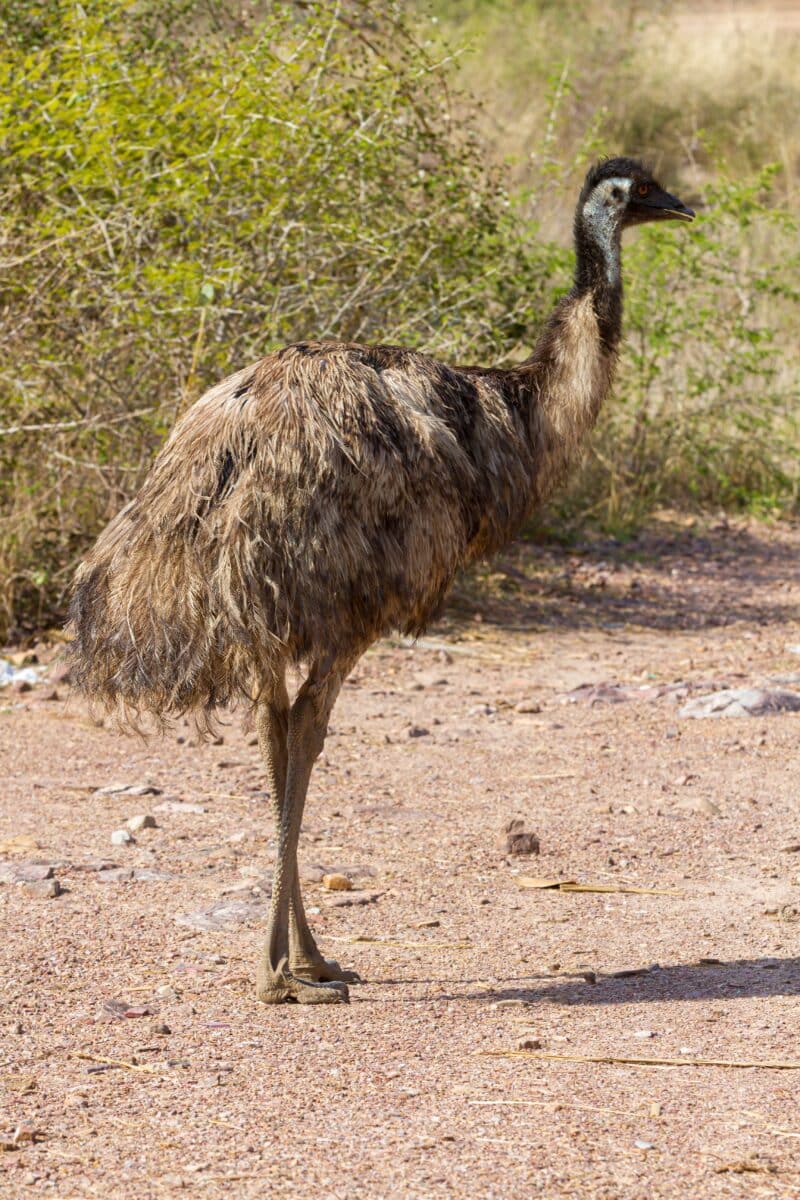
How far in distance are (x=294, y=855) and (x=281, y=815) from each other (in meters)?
0.10

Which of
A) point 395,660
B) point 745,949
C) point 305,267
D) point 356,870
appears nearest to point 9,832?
point 356,870

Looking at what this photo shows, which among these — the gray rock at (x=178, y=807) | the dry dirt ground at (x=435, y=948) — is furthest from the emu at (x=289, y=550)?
the gray rock at (x=178, y=807)

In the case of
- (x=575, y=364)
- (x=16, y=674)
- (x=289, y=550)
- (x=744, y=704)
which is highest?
(x=575, y=364)

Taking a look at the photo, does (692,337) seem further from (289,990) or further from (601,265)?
(289,990)

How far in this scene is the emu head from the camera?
468 centimetres

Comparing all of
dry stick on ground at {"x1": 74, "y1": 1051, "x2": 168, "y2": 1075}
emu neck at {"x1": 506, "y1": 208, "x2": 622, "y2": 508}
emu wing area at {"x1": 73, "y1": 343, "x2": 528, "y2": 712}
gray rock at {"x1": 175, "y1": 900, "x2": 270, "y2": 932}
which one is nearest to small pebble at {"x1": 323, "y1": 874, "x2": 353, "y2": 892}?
gray rock at {"x1": 175, "y1": 900, "x2": 270, "y2": 932}

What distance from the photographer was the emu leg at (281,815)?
4055mm

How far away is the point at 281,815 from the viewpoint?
408cm

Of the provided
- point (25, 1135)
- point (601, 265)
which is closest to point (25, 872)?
point (25, 1135)

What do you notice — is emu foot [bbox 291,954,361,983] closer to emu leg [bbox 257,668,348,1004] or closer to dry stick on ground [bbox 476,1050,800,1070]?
emu leg [bbox 257,668,348,1004]

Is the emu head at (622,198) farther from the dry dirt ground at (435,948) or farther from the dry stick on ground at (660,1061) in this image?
the dry stick on ground at (660,1061)

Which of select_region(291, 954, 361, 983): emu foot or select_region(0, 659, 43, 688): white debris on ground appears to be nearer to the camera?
select_region(291, 954, 361, 983): emu foot

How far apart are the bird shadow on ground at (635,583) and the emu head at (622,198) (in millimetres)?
3513

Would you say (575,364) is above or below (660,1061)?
above
